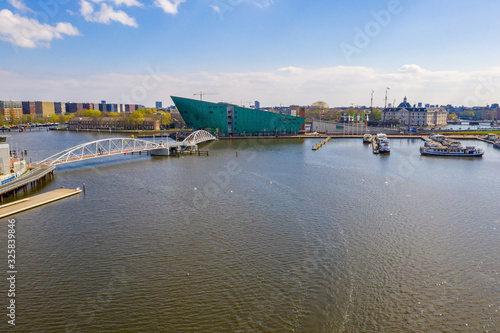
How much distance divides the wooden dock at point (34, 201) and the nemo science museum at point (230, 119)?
2273 inches

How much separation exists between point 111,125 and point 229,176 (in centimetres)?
11399

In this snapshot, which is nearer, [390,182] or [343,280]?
[343,280]

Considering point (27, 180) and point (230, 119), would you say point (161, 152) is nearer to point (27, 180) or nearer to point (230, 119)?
point (27, 180)

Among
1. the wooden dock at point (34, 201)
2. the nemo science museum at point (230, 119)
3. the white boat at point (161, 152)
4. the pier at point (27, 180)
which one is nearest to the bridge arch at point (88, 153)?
the white boat at point (161, 152)

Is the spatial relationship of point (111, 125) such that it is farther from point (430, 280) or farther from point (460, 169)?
point (430, 280)

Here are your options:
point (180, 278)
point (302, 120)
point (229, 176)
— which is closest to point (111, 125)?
point (302, 120)

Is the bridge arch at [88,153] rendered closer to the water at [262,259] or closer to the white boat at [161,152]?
the white boat at [161,152]

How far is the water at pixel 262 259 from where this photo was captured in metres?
13.5

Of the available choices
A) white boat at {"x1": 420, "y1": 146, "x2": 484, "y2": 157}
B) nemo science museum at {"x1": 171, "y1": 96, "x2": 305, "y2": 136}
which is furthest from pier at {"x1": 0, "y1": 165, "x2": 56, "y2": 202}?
white boat at {"x1": 420, "y1": 146, "x2": 484, "y2": 157}

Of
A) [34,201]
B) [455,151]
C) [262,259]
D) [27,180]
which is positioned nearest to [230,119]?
[455,151]

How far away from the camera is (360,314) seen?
13.7 meters

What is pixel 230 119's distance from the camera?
93125 millimetres

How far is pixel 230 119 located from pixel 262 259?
77.3 meters

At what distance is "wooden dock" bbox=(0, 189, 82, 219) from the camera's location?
82.3ft
